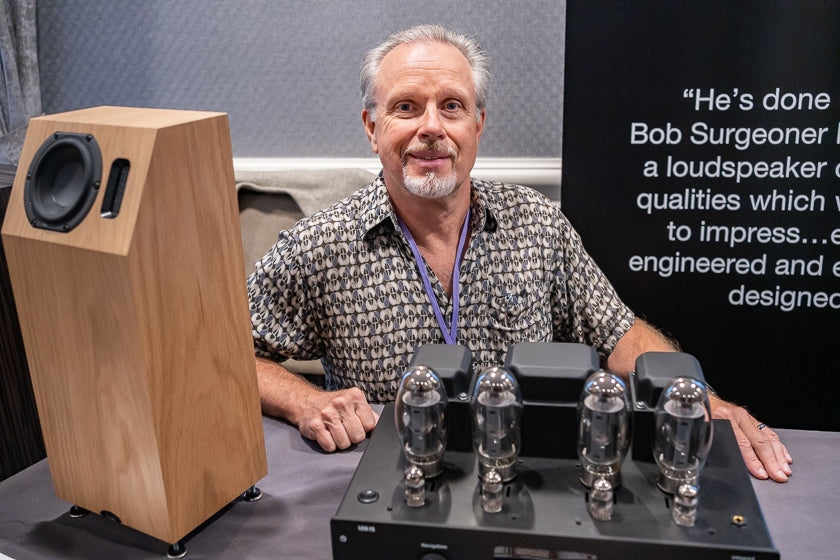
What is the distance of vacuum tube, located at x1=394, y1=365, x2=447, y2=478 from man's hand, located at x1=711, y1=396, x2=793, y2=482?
1.40ft

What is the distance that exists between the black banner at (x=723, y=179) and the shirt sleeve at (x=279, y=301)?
76cm

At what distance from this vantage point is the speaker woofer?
2.72 ft

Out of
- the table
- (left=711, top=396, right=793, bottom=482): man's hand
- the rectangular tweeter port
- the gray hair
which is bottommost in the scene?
the table

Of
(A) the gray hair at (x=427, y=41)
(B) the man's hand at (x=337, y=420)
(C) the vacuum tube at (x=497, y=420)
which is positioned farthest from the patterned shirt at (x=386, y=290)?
(C) the vacuum tube at (x=497, y=420)

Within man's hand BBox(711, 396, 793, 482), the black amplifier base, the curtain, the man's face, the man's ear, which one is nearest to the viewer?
the black amplifier base

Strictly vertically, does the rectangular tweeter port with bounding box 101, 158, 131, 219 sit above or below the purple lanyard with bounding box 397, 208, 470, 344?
above

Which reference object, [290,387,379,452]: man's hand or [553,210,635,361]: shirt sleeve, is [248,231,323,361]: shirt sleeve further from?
[553,210,635,361]: shirt sleeve

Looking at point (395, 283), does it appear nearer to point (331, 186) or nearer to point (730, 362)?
point (331, 186)

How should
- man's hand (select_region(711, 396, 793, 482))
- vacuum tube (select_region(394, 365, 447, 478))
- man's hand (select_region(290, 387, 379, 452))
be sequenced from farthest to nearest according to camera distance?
man's hand (select_region(290, 387, 379, 452)) → man's hand (select_region(711, 396, 793, 482)) → vacuum tube (select_region(394, 365, 447, 478))

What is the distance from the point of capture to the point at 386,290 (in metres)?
1.57

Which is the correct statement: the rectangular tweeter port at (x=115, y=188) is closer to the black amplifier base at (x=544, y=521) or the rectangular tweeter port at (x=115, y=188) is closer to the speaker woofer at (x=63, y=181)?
the speaker woofer at (x=63, y=181)

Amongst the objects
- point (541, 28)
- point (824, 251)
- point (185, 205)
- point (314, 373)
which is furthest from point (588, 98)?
point (185, 205)

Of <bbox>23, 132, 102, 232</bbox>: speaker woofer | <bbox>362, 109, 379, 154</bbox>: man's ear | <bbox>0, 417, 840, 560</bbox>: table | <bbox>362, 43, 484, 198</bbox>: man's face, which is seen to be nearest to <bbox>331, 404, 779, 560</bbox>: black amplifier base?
<bbox>0, 417, 840, 560</bbox>: table

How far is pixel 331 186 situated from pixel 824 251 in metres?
1.31
